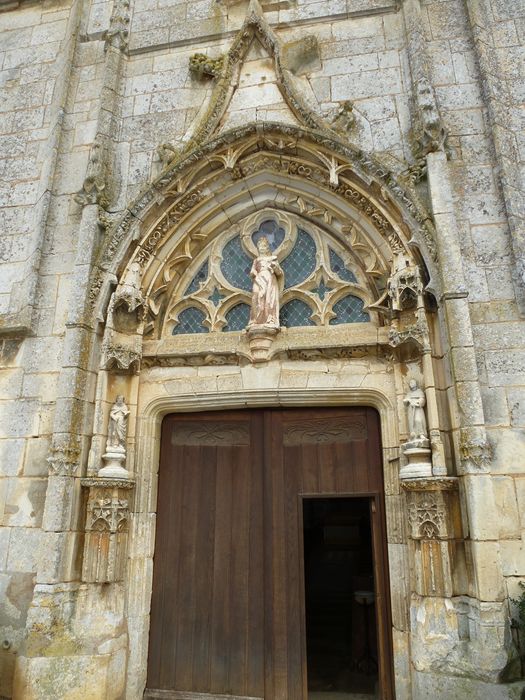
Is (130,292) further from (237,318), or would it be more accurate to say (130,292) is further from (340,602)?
(340,602)

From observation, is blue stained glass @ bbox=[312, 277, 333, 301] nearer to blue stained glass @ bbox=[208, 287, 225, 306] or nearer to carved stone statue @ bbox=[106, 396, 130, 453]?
blue stained glass @ bbox=[208, 287, 225, 306]

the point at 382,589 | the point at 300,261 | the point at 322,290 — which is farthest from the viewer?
the point at 300,261

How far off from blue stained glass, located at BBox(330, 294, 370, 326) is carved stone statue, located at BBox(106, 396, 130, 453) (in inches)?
79.0

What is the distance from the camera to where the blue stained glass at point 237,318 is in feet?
16.8

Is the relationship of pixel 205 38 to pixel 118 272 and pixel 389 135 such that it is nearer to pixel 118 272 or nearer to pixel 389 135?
pixel 389 135

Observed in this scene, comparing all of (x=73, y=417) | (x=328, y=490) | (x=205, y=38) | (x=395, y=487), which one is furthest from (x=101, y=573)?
(x=205, y=38)

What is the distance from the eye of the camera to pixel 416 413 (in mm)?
4102

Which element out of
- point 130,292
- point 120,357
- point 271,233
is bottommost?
point 120,357

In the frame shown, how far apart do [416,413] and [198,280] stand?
250cm

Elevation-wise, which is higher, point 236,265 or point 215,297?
point 236,265

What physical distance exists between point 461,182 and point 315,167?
131 cm

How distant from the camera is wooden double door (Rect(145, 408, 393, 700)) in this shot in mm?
4340

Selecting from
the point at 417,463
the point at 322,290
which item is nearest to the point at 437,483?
the point at 417,463

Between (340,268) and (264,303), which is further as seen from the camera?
(340,268)
